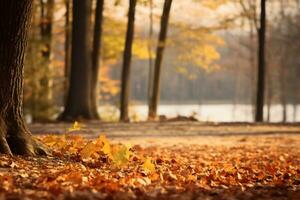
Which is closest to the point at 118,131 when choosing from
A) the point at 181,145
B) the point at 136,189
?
the point at 181,145

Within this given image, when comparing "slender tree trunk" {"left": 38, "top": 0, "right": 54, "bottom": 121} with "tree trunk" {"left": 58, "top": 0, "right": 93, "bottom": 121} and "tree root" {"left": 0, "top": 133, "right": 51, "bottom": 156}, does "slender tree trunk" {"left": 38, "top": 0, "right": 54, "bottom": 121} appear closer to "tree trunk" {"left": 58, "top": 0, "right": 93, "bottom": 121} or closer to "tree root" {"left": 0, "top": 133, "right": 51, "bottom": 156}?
"tree trunk" {"left": 58, "top": 0, "right": 93, "bottom": 121}

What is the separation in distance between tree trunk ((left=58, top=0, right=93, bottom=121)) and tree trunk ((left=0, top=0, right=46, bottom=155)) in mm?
10723

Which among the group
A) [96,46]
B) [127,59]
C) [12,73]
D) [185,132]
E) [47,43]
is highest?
[47,43]

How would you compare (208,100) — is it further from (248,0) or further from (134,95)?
(248,0)

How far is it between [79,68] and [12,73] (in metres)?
11.1

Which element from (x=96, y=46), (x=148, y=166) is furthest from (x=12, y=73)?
(x=96, y=46)

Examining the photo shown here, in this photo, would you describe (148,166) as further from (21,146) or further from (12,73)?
(12,73)

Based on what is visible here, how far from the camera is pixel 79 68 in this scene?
17891 millimetres

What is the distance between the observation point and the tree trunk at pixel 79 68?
17781 mm

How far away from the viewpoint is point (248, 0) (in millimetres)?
29750

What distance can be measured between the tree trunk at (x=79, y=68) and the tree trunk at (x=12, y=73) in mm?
10723

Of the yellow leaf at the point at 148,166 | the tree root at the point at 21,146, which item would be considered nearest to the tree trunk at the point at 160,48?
the tree root at the point at 21,146

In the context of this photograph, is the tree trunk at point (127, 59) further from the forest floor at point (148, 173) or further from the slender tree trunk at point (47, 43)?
the forest floor at point (148, 173)

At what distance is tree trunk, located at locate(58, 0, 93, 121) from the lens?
17.8 m
